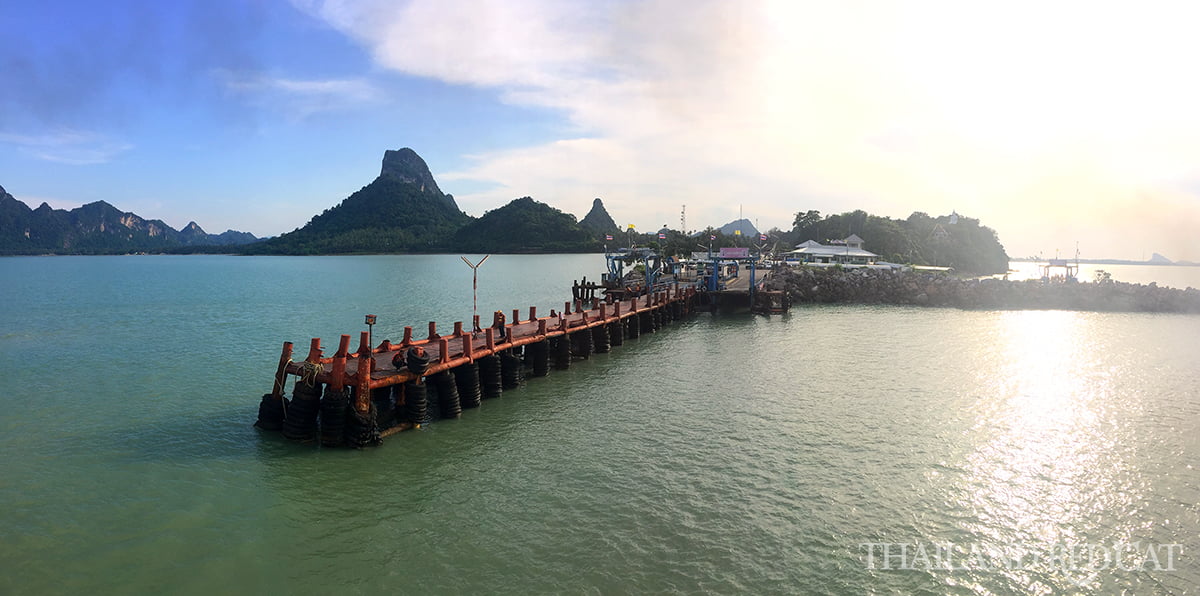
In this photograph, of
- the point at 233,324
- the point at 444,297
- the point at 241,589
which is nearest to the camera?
the point at 241,589

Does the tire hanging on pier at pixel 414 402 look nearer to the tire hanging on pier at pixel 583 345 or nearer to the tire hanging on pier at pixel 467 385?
the tire hanging on pier at pixel 467 385

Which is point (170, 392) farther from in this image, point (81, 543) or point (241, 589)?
point (241, 589)

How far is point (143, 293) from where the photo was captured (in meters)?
66.9

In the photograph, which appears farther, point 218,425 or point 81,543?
point 218,425

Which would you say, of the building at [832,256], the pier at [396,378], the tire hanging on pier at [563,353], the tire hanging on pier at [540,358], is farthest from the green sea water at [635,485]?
the building at [832,256]

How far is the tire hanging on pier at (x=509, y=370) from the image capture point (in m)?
22.1

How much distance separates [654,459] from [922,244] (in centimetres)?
11896

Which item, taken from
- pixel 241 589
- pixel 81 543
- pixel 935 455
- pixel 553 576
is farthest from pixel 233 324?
pixel 935 455

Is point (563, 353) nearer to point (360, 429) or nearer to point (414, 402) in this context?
point (414, 402)

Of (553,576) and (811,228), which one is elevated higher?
(811,228)

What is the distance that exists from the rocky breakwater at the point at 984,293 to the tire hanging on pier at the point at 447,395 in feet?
129

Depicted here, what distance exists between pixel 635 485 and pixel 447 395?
23.4ft

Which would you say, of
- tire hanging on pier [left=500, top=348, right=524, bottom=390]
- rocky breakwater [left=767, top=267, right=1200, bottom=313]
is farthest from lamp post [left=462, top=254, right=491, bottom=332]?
rocky breakwater [left=767, top=267, right=1200, bottom=313]

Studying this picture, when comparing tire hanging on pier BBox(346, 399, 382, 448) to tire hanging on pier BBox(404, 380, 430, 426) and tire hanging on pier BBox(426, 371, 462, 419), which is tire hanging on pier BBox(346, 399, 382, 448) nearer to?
tire hanging on pier BBox(404, 380, 430, 426)
